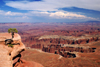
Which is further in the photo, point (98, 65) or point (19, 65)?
point (98, 65)

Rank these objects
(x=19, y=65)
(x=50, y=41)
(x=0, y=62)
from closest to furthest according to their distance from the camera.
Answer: (x=0, y=62), (x=19, y=65), (x=50, y=41)

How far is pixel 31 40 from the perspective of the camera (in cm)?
10806

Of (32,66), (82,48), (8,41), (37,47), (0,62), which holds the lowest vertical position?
(37,47)

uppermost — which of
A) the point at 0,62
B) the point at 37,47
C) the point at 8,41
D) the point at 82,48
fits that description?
the point at 8,41

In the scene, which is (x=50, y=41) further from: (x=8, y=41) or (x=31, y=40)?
(x=8, y=41)

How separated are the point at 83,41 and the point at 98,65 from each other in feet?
225

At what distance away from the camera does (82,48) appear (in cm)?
6166

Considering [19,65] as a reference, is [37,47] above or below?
below

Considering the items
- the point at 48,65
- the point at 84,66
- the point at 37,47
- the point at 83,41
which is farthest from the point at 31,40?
the point at 84,66

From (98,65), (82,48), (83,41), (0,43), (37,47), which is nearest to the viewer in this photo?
(0,43)

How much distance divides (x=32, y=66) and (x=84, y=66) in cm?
1839

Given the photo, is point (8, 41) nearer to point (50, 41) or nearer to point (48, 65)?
point (48, 65)

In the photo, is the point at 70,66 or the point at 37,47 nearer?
the point at 70,66

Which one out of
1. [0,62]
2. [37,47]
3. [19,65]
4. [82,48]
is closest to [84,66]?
[19,65]
